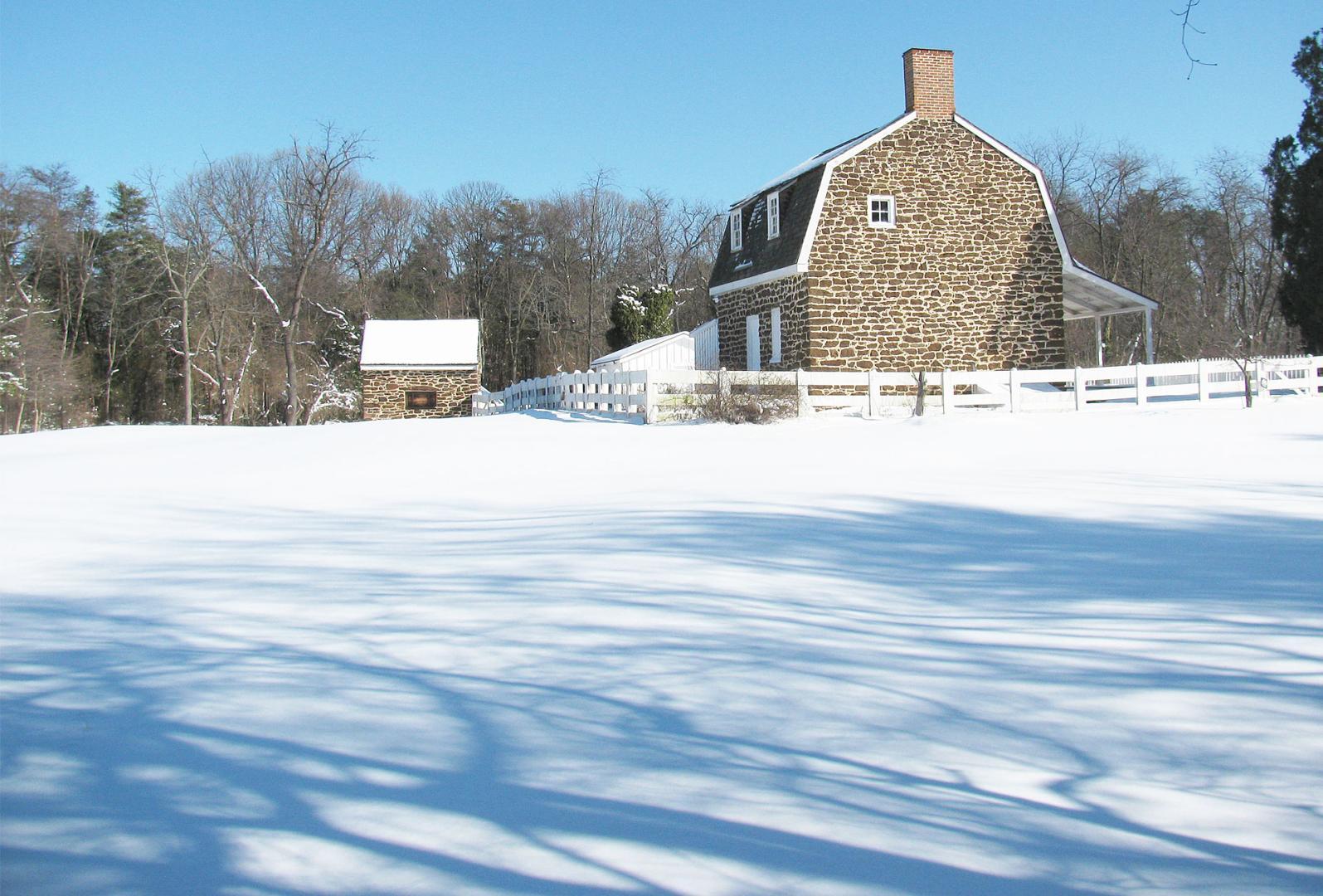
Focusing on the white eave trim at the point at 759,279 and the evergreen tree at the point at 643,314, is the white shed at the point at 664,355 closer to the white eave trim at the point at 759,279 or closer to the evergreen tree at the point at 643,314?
the white eave trim at the point at 759,279

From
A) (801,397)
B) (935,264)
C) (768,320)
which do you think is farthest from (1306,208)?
(801,397)

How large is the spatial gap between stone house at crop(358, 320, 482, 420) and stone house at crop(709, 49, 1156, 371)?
58.1 ft

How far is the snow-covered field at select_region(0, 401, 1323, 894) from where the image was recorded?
9.28 ft

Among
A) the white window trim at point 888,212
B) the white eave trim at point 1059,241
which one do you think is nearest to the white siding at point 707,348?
the white window trim at point 888,212

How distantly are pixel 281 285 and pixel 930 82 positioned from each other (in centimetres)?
3505

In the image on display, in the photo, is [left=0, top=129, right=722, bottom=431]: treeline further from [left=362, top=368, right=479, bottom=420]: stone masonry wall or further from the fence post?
the fence post

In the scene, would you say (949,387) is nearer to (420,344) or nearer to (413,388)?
(413,388)

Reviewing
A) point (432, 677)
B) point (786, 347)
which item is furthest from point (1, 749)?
point (786, 347)

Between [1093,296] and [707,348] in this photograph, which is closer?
[1093,296]

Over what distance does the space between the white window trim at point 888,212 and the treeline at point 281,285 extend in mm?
25790

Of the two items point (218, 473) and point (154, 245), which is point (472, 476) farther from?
point (154, 245)

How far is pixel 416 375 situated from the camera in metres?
39.3

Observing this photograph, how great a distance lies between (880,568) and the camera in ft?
20.8

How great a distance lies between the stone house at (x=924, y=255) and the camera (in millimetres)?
23844
